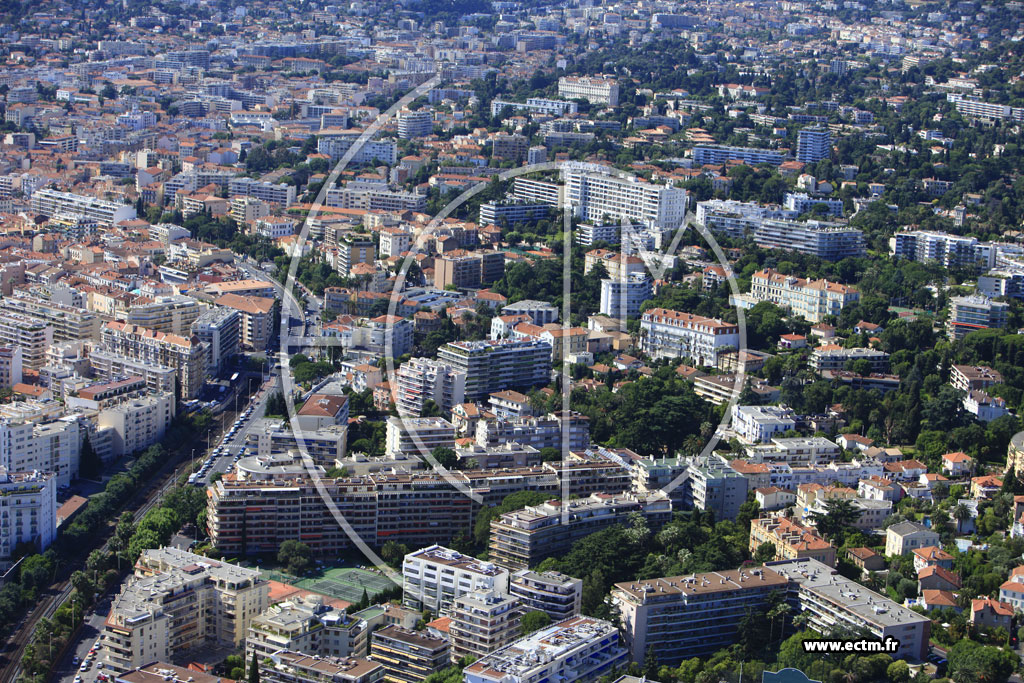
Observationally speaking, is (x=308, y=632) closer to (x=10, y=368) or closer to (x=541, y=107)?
(x=10, y=368)

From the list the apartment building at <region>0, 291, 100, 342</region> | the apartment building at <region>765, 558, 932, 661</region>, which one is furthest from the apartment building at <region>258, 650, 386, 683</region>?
the apartment building at <region>0, 291, 100, 342</region>

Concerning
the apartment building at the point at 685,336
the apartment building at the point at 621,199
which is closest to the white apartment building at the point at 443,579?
the apartment building at the point at 685,336

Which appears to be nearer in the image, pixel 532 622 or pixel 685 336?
pixel 532 622

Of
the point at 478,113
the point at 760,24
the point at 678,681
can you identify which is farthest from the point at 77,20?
the point at 678,681

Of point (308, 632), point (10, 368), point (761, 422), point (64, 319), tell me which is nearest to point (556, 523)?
point (308, 632)

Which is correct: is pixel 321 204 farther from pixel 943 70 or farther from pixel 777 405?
pixel 943 70

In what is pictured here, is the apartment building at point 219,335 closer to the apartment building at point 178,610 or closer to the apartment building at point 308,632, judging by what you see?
the apartment building at point 178,610
